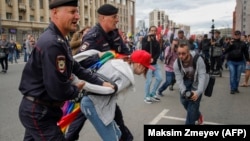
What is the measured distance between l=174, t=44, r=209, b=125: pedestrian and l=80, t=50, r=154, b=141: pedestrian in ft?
5.29

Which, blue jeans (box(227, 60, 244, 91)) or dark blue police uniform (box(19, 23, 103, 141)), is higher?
dark blue police uniform (box(19, 23, 103, 141))

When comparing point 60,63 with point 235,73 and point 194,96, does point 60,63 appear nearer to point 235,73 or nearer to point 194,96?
point 194,96

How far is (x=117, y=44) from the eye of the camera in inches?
164

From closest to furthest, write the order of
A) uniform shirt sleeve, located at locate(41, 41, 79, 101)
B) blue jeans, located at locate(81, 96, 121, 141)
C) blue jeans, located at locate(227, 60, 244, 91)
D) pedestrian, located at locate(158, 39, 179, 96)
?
uniform shirt sleeve, located at locate(41, 41, 79, 101)
blue jeans, located at locate(81, 96, 121, 141)
pedestrian, located at locate(158, 39, 179, 96)
blue jeans, located at locate(227, 60, 244, 91)

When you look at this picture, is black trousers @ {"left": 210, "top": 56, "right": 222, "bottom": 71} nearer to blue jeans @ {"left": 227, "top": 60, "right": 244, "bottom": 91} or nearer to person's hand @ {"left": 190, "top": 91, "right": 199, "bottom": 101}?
blue jeans @ {"left": 227, "top": 60, "right": 244, "bottom": 91}

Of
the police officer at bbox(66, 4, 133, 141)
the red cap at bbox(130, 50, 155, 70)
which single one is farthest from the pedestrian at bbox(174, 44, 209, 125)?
the red cap at bbox(130, 50, 155, 70)

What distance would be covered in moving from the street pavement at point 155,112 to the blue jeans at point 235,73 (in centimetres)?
26

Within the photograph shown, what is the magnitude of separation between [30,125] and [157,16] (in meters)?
118

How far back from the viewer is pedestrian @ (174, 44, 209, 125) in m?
4.68

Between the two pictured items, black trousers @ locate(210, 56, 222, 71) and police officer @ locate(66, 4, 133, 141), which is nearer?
police officer @ locate(66, 4, 133, 141)

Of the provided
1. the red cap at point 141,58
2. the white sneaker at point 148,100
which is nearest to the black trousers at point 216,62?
the white sneaker at point 148,100

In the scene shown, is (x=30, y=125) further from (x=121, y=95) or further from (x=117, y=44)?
(x=117, y=44)

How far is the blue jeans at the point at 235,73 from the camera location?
8.84 m

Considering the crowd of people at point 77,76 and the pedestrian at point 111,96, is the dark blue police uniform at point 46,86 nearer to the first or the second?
the crowd of people at point 77,76
